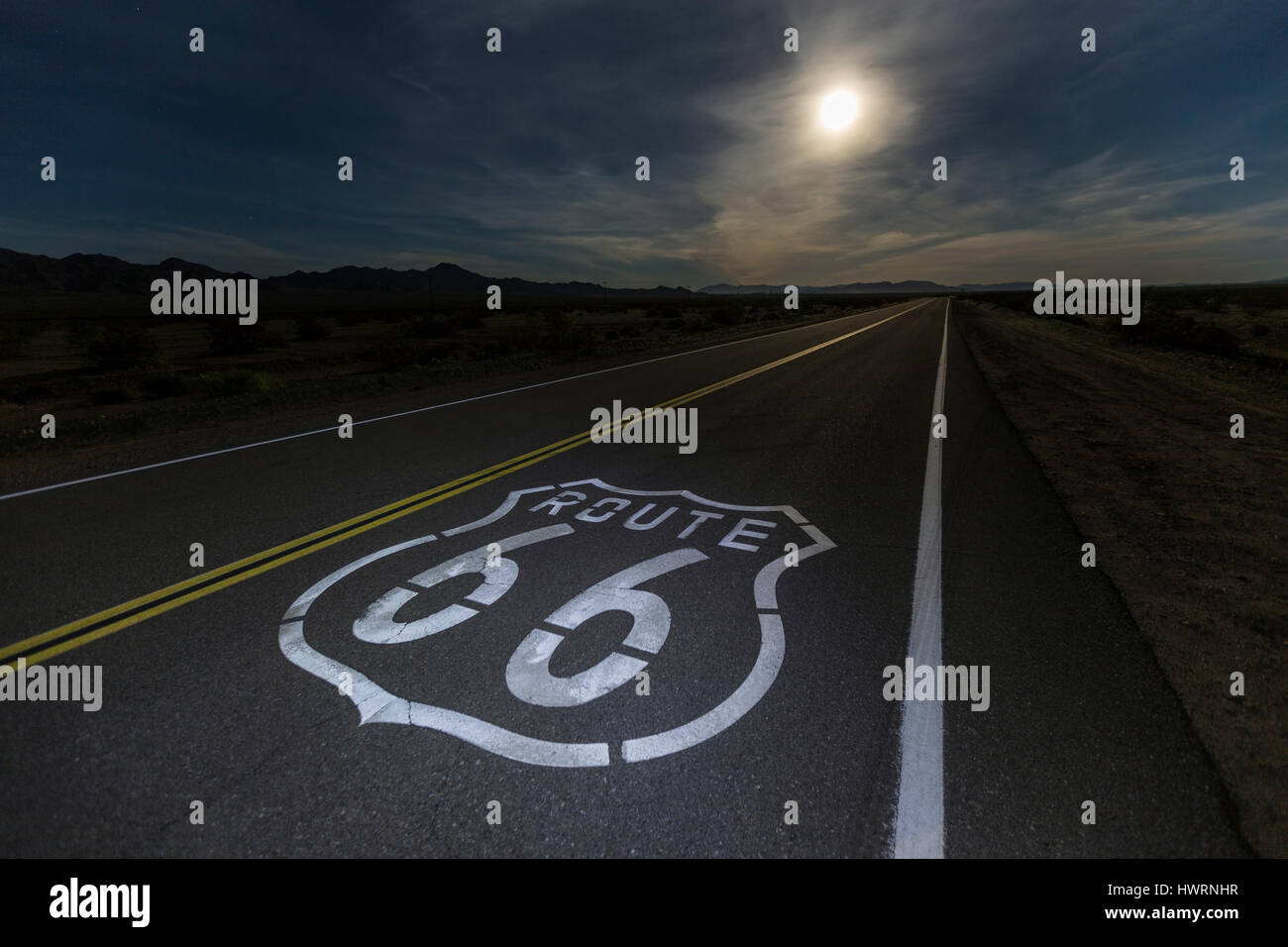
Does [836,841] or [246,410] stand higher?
[246,410]

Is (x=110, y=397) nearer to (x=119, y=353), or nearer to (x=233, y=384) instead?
(x=233, y=384)

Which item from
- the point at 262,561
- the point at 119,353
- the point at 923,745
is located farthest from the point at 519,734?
the point at 119,353

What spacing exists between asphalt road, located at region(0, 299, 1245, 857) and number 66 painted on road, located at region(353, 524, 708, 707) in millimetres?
23

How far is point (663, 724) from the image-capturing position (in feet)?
8.73

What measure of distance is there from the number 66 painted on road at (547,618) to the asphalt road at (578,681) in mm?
23

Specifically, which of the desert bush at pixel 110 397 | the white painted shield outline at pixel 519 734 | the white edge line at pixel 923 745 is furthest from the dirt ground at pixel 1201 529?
the desert bush at pixel 110 397

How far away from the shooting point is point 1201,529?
4.96 metres

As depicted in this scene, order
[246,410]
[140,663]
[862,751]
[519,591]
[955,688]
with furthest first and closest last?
[246,410] → [519,591] → [140,663] → [955,688] → [862,751]

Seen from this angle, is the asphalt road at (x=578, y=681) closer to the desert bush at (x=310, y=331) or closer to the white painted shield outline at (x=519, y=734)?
the white painted shield outline at (x=519, y=734)

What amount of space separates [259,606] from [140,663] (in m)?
0.64

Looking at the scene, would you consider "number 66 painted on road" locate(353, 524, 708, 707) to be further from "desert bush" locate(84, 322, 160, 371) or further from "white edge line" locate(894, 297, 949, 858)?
"desert bush" locate(84, 322, 160, 371)

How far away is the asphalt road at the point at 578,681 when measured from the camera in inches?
86.2
